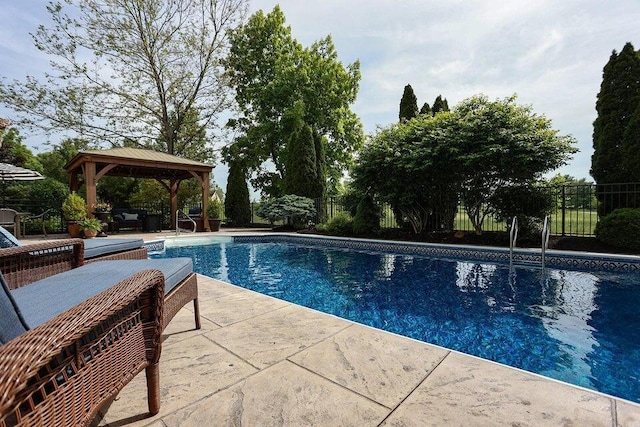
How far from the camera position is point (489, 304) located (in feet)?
12.2

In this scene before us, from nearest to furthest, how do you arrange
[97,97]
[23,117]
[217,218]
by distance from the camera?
[217,218] < [23,117] < [97,97]

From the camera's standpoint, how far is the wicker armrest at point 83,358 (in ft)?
2.19

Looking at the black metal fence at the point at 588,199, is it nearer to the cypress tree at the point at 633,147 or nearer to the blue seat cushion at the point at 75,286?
the cypress tree at the point at 633,147

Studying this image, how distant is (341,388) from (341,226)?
8692 mm

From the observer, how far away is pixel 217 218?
12.1 metres

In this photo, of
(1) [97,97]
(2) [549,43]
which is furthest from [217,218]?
(2) [549,43]

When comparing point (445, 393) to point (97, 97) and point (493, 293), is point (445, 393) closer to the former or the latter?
A: point (493, 293)

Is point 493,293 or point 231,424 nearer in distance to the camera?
point 231,424

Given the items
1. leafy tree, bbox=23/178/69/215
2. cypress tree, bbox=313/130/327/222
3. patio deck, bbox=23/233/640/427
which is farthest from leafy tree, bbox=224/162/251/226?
patio deck, bbox=23/233/640/427

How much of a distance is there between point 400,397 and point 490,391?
0.47 meters

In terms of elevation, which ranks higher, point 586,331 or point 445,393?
point 445,393

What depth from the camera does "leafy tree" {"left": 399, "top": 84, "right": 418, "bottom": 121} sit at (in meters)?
11.9

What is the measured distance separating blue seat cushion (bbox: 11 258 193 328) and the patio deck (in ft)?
1.80

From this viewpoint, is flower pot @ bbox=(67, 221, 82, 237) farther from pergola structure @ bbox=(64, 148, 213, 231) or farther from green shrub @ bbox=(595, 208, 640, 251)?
green shrub @ bbox=(595, 208, 640, 251)
